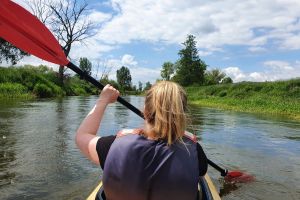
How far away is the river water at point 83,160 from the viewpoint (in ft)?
16.9

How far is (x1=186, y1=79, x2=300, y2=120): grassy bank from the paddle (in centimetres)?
1480

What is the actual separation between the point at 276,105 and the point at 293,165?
14.7 metres

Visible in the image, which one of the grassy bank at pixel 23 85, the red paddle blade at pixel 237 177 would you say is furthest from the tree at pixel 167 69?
the red paddle blade at pixel 237 177

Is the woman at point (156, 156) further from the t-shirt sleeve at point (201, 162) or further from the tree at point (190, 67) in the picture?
the tree at point (190, 67)

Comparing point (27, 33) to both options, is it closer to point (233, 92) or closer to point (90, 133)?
point (90, 133)

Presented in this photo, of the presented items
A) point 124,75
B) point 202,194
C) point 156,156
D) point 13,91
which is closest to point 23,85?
point 13,91

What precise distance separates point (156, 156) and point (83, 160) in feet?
14.8

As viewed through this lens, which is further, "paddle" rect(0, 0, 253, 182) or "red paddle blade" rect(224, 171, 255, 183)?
"red paddle blade" rect(224, 171, 255, 183)

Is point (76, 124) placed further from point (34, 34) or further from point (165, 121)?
point (165, 121)

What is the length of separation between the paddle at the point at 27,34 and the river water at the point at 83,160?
5.35 ft

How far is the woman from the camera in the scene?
222cm

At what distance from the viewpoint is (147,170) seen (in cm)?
221

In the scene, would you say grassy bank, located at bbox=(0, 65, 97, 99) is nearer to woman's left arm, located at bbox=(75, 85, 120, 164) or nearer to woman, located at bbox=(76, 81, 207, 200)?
woman's left arm, located at bbox=(75, 85, 120, 164)

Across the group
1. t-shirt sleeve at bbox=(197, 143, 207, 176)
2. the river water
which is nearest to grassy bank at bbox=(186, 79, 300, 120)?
the river water
